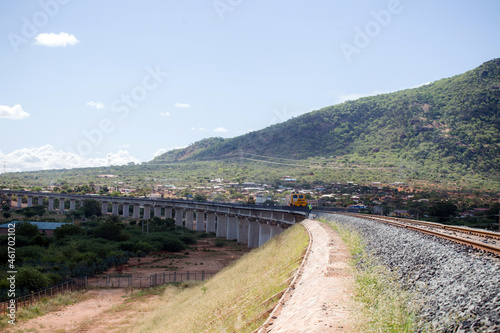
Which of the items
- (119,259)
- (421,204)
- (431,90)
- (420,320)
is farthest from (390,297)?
(431,90)

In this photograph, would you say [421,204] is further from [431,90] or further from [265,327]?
[431,90]

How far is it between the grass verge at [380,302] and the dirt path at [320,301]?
0.96 feet

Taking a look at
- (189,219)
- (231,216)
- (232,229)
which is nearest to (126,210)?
(189,219)

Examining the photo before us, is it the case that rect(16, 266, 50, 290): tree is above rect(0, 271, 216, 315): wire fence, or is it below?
above

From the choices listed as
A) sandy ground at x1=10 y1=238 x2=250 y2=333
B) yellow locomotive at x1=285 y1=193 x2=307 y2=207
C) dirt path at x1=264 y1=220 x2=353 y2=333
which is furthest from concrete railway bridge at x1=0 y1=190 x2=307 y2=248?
dirt path at x1=264 y1=220 x2=353 y2=333

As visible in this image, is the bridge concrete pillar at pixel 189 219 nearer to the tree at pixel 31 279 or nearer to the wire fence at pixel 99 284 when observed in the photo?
the wire fence at pixel 99 284

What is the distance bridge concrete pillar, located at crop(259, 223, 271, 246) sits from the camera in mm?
55188

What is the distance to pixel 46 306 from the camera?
26.1 metres

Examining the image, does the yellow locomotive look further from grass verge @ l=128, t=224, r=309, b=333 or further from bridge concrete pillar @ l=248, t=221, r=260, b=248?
grass verge @ l=128, t=224, r=309, b=333

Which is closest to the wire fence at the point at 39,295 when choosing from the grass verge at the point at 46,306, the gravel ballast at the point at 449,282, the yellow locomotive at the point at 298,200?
the grass verge at the point at 46,306

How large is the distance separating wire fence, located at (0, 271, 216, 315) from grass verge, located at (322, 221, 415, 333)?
21.0 meters

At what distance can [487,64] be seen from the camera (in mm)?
120938

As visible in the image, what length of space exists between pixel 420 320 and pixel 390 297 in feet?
4.63

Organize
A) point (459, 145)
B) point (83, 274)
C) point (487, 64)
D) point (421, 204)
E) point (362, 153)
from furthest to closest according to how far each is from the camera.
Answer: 1. point (362, 153)
2. point (487, 64)
3. point (459, 145)
4. point (421, 204)
5. point (83, 274)
